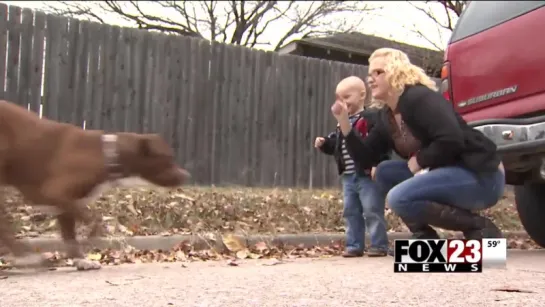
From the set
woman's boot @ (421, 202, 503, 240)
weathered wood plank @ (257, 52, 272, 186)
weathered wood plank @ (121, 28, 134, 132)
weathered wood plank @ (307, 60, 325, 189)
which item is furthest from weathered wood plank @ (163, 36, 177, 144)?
woman's boot @ (421, 202, 503, 240)

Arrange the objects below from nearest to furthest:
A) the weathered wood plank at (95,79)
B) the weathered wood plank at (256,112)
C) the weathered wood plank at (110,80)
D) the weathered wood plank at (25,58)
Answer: the weathered wood plank at (25,58) → the weathered wood plank at (95,79) → the weathered wood plank at (110,80) → the weathered wood plank at (256,112)

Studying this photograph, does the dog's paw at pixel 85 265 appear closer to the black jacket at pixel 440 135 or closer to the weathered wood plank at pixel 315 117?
the black jacket at pixel 440 135

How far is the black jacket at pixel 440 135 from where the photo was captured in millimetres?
3723

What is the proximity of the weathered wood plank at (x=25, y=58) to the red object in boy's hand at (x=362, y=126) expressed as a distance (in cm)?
443

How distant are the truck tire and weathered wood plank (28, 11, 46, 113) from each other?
211 inches

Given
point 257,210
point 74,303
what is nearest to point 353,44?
point 257,210

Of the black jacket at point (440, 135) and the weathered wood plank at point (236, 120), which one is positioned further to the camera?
the weathered wood plank at point (236, 120)

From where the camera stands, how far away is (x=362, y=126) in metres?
4.94

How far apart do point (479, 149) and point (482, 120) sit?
3.40 feet

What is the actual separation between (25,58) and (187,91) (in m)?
2.12

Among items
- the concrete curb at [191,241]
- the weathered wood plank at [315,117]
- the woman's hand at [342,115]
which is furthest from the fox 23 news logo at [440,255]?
the weathered wood plank at [315,117]

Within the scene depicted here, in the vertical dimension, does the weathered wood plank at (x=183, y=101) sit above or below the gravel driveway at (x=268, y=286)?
above

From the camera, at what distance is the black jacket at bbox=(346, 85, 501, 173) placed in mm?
3723

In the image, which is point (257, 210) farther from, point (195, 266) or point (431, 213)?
point (431, 213)
